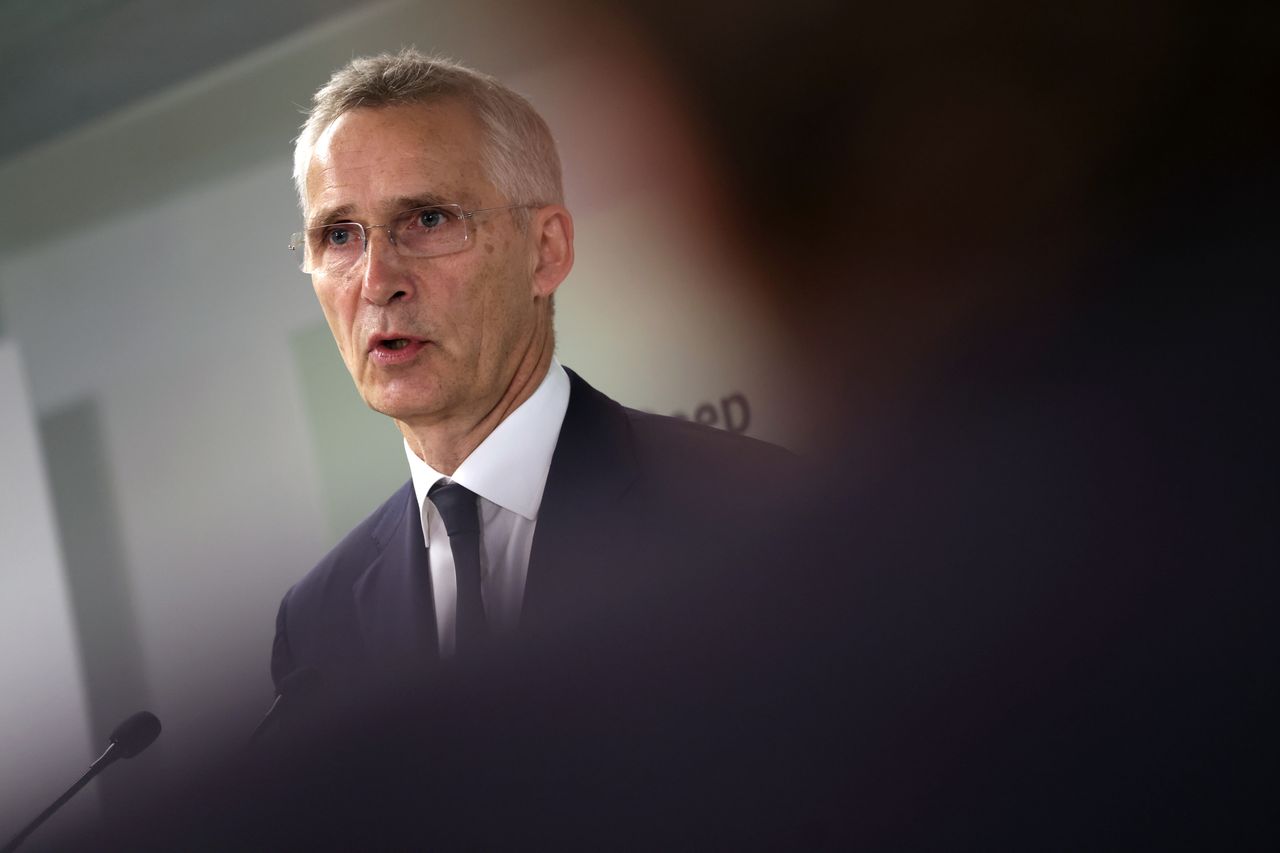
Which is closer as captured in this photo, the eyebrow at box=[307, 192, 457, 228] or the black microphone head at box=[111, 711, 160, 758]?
the black microphone head at box=[111, 711, 160, 758]

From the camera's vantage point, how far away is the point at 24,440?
6.63ft

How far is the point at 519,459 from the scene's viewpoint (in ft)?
1.62

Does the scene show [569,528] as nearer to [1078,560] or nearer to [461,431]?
[461,431]

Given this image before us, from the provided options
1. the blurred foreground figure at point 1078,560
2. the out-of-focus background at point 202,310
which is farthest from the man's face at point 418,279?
the out-of-focus background at point 202,310

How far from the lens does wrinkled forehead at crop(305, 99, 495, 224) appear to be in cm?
48

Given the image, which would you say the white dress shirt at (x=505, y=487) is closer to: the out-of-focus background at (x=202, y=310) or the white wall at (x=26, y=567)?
the out-of-focus background at (x=202, y=310)

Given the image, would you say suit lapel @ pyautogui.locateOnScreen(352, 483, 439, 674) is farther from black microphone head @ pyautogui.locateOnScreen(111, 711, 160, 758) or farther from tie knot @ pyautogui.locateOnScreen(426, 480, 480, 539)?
black microphone head @ pyautogui.locateOnScreen(111, 711, 160, 758)

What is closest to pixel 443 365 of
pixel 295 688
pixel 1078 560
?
pixel 295 688

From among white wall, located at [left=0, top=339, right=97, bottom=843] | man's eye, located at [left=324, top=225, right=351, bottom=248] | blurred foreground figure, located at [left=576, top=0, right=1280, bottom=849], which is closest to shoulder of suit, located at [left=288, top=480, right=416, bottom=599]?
man's eye, located at [left=324, top=225, right=351, bottom=248]

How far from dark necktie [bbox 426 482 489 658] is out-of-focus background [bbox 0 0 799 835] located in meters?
0.56

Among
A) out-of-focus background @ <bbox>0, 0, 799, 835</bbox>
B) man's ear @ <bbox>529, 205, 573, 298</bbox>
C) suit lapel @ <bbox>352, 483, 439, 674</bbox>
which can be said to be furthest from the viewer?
out-of-focus background @ <bbox>0, 0, 799, 835</bbox>

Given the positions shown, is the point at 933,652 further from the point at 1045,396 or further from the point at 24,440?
the point at 24,440

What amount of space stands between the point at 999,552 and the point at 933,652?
0.04 ft

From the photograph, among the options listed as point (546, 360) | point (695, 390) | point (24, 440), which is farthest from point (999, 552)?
point (24, 440)
